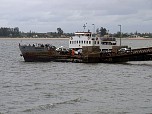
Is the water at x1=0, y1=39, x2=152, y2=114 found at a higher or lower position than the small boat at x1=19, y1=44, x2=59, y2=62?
lower

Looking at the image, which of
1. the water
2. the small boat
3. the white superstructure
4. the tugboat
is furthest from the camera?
the white superstructure

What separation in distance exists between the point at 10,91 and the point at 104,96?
773 cm

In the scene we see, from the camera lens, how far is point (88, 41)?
69250 millimetres

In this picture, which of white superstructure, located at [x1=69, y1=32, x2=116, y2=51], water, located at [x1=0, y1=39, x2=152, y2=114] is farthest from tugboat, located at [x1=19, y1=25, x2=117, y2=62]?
water, located at [x1=0, y1=39, x2=152, y2=114]

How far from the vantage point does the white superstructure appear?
2729 inches

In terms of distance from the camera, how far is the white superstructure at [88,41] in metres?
69.3

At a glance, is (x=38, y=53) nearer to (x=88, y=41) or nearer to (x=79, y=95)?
(x=88, y=41)

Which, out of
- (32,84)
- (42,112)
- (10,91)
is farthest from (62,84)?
(42,112)

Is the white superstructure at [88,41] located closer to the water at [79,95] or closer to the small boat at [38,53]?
the small boat at [38,53]

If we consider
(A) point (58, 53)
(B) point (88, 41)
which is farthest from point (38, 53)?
(B) point (88, 41)

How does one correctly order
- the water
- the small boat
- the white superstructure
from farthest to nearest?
the white superstructure, the small boat, the water

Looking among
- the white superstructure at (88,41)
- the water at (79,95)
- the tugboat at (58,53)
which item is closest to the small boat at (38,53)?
the tugboat at (58,53)

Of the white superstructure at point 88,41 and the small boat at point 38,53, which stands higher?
the white superstructure at point 88,41

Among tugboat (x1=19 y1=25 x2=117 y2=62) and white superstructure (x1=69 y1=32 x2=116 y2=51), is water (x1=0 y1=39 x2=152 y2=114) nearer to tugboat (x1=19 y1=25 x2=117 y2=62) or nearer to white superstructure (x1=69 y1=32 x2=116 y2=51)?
tugboat (x1=19 y1=25 x2=117 y2=62)
